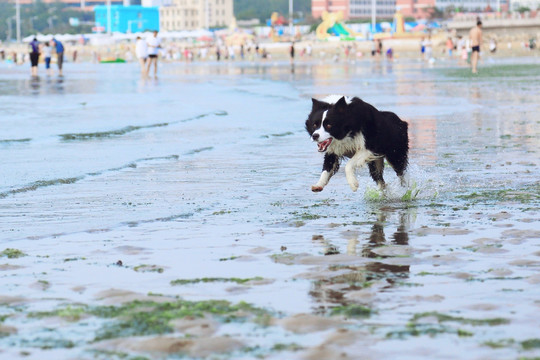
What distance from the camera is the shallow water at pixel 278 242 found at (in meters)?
4.23

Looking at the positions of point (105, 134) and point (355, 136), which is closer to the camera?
point (355, 136)

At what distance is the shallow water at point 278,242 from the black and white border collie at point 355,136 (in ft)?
0.82

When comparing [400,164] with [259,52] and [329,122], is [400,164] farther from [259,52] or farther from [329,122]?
[259,52]

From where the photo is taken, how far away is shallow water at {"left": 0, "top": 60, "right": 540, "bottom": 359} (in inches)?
167

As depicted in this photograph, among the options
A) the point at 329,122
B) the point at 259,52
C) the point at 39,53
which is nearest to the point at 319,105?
the point at 329,122

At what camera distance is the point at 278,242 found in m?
6.41

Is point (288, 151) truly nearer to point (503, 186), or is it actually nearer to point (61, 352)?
point (503, 186)

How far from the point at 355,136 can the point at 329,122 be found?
0.32 m

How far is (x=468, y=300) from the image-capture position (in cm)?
476

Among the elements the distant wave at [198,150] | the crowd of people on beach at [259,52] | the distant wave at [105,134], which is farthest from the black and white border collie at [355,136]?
the crowd of people on beach at [259,52]

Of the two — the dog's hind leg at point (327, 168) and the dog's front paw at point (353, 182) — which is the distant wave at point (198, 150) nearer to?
the dog's hind leg at point (327, 168)

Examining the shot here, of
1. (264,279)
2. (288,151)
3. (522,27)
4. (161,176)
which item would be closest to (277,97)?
(288,151)

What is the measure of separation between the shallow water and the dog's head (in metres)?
0.53

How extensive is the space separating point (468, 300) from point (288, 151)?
25.8 feet
